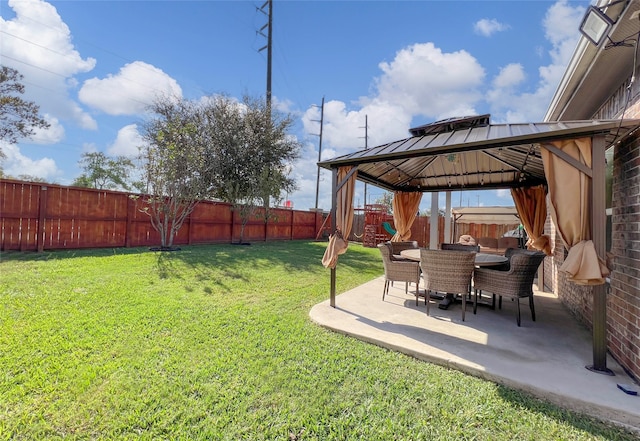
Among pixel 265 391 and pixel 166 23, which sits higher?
pixel 166 23

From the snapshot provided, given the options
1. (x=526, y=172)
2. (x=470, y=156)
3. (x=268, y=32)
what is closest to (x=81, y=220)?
(x=470, y=156)

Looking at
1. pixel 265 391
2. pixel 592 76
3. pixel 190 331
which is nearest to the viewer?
pixel 265 391

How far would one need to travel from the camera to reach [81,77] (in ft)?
43.3

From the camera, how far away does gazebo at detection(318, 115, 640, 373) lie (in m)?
2.51

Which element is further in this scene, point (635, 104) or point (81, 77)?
point (81, 77)

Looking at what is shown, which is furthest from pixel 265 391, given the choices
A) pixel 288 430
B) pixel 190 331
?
pixel 190 331

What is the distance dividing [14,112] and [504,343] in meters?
16.8

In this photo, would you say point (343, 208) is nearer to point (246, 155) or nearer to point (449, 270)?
point (449, 270)

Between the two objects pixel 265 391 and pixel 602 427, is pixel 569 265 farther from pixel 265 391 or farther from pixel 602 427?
pixel 265 391

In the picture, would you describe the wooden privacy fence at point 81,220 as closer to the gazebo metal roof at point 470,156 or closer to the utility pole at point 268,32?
Result: the gazebo metal roof at point 470,156

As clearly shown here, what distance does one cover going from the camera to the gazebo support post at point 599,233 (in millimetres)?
2494

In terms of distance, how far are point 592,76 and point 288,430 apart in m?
4.30

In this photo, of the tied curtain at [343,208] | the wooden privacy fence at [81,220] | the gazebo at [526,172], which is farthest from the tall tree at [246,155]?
the tied curtain at [343,208]

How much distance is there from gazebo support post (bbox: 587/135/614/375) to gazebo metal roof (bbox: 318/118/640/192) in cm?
23
